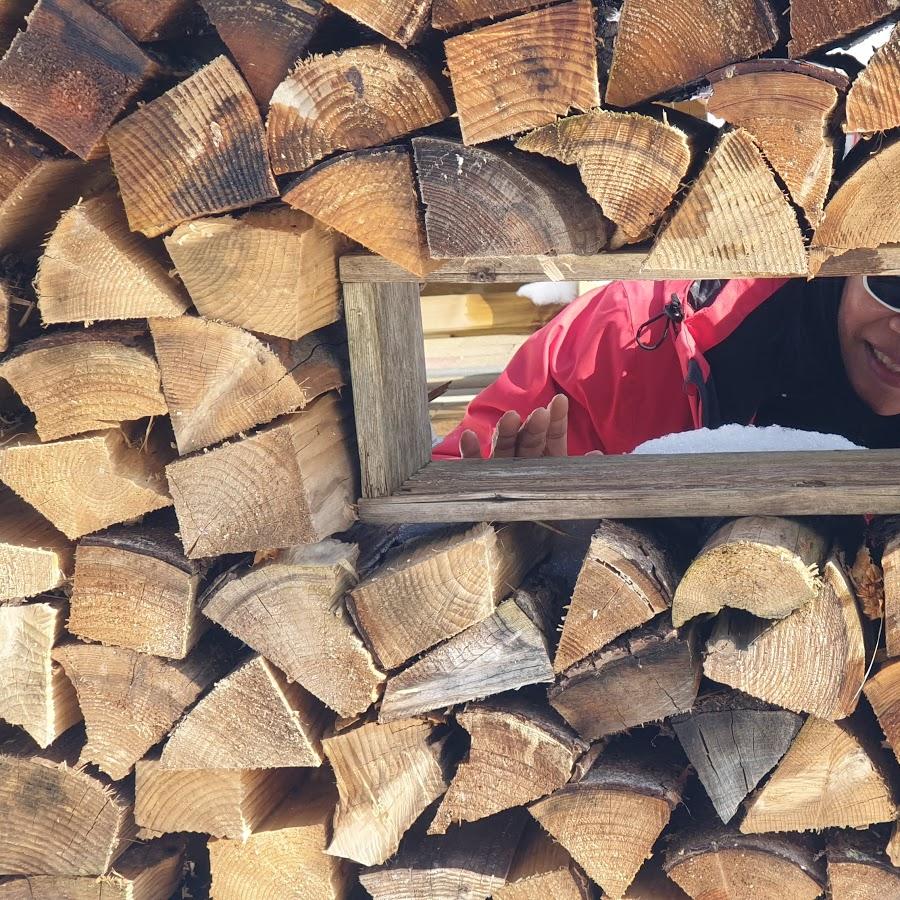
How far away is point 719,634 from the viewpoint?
2.05 metres

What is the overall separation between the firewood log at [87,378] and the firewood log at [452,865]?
1080mm

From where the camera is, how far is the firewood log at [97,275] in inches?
79.1

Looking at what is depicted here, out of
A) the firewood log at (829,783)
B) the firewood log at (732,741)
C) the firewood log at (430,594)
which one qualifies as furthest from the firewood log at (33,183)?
the firewood log at (829,783)

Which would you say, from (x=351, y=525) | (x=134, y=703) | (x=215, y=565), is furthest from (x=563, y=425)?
(x=134, y=703)

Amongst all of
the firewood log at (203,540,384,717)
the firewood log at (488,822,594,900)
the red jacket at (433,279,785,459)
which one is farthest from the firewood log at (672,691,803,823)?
the red jacket at (433,279,785,459)

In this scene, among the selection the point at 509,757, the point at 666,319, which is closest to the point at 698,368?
the point at 666,319

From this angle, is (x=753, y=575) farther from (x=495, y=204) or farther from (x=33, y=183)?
(x=33, y=183)

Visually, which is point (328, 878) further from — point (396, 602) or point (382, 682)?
point (396, 602)

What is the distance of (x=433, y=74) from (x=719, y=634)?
1.13 m

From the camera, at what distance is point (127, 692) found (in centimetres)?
228

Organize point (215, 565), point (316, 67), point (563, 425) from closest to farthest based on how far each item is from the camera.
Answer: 1. point (316, 67)
2. point (215, 565)
3. point (563, 425)

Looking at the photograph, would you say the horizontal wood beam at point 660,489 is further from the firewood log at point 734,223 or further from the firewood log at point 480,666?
the firewood log at point 734,223

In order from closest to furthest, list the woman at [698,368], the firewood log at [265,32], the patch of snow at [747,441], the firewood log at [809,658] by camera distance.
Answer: the firewood log at [265,32], the firewood log at [809,658], the patch of snow at [747,441], the woman at [698,368]

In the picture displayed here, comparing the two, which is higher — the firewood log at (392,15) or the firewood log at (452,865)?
the firewood log at (392,15)
